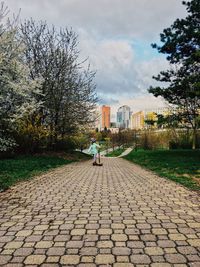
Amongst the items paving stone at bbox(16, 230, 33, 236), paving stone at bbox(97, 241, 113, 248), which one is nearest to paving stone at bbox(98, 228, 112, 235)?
paving stone at bbox(97, 241, 113, 248)

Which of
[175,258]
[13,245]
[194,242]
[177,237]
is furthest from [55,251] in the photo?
[194,242]

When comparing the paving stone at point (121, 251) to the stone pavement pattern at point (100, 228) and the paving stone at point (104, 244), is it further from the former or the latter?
the paving stone at point (104, 244)

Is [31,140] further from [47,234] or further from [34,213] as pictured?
[47,234]

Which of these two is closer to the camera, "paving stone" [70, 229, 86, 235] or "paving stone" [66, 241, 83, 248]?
"paving stone" [66, 241, 83, 248]

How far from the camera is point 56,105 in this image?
26328 millimetres

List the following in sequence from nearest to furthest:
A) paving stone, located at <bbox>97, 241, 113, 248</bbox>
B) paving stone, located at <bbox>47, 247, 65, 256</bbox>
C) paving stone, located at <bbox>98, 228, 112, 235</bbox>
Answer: paving stone, located at <bbox>47, 247, 65, 256</bbox> < paving stone, located at <bbox>97, 241, 113, 248</bbox> < paving stone, located at <bbox>98, 228, 112, 235</bbox>

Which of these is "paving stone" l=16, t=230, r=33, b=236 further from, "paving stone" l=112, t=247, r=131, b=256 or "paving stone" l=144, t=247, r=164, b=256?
"paving stone" l=144, t=247, r=164, b=256

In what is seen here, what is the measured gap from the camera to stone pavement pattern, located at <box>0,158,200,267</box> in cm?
399

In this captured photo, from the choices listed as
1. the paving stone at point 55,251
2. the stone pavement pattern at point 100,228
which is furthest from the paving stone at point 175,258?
the paving stone at point 55,251

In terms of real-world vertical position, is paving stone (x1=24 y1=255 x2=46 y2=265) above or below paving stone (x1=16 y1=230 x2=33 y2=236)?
below

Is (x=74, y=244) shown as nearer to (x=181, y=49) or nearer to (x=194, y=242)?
(x=194, y=242)

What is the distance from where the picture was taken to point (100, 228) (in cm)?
525

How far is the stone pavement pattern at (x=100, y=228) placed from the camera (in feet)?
13.1

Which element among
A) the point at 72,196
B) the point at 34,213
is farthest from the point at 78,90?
the point at 34,213
